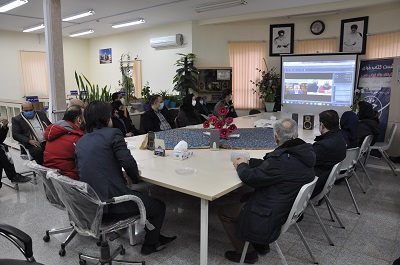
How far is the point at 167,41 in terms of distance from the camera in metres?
7.89

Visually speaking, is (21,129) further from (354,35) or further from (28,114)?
(354,35)

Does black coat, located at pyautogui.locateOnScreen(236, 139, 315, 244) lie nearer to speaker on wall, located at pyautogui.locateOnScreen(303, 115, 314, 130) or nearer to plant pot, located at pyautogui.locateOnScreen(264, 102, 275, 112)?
speaker on wall, located at pyautogui.locateOnScreen(303, 115, 314, 130)

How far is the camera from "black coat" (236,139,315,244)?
6.37 ft

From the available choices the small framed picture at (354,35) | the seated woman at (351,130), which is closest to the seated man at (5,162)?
the seated woman at (351,130)

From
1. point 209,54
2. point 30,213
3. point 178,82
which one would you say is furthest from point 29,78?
point 30,213

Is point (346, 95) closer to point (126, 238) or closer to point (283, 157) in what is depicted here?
point (283, 157)

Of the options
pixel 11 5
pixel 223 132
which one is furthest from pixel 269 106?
pixel 11 5

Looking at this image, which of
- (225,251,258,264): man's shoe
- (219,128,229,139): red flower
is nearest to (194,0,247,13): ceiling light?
(219,128,229,139): red flower

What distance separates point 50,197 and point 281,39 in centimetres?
633

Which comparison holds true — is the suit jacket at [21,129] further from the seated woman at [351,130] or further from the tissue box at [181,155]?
the seated woman at [351,130]

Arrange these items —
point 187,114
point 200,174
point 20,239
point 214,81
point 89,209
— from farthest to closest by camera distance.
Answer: point 214,81, point 187,114, point 200,174, point 89,209, point 20,239

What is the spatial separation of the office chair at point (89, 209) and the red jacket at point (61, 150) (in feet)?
1.24

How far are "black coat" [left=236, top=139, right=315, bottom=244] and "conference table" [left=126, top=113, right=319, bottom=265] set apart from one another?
213mm

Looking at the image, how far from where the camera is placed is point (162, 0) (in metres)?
5.70
